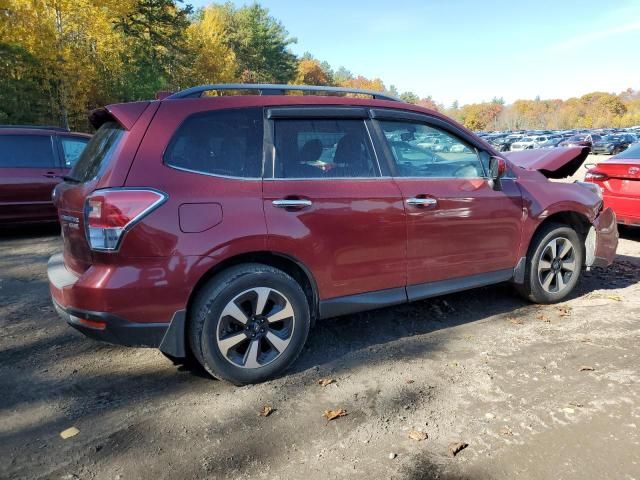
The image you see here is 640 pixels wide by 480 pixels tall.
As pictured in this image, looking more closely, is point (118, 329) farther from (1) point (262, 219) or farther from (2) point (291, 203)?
(2) point (291, 203)

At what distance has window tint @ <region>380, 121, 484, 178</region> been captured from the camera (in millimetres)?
3736

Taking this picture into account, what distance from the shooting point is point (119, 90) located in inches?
1057

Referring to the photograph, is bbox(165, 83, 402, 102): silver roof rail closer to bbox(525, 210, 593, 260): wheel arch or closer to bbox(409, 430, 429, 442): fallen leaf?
bbox(525, 210, 593, 260): wheel arch

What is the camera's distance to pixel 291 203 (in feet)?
10.4

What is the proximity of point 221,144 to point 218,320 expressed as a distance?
3.56 ft

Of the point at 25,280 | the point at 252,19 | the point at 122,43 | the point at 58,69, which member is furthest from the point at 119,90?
the point at 252,19

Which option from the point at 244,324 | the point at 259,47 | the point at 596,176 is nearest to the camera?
the point at 244,324

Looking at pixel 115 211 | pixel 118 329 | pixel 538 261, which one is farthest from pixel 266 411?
pixel 538 261

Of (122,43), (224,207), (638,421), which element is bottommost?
(638,421)

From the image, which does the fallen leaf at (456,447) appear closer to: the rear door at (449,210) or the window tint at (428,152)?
the rear door at (449,210)

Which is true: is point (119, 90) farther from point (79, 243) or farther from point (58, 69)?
point (79, 243)

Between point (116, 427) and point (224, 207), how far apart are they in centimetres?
136

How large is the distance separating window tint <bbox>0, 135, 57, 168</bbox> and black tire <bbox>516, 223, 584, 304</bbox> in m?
6.84

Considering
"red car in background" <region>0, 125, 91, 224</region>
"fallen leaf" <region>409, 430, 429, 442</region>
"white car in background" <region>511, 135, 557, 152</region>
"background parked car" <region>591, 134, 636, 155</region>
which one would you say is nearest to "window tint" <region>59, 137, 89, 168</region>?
"red car in background" <region>0, 125, 91, 224</region>
